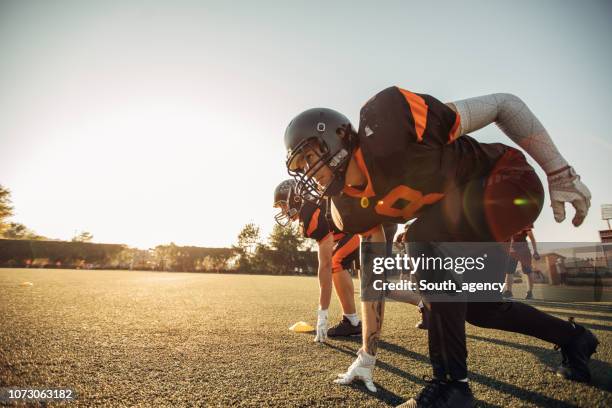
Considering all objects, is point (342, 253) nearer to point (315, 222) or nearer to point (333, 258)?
point (333, 258)

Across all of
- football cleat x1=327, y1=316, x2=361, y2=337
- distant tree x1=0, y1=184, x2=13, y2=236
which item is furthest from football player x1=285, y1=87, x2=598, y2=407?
distant tree x1=0, y1=184, x2=13, y2=236

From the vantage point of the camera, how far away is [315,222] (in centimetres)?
436

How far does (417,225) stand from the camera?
A: 6.62ft

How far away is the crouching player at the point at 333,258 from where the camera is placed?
3928 millimetres

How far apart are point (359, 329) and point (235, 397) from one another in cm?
253

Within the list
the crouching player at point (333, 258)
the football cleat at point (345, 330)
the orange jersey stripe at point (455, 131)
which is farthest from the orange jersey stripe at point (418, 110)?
the football cleat at point (345, 330)

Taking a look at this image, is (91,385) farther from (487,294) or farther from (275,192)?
(275,192)

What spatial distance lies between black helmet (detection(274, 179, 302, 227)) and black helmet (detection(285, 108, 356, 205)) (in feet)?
8.01

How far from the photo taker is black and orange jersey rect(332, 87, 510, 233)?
175 cm

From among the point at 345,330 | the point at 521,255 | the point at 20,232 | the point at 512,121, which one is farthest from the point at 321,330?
the point at 20,232

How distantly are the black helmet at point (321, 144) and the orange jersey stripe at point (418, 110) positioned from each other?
51cm

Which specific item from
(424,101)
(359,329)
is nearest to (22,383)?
(424,101)

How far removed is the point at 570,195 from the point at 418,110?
0.98m

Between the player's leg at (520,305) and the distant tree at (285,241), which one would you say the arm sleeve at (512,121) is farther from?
the distant tree at (285,241)
